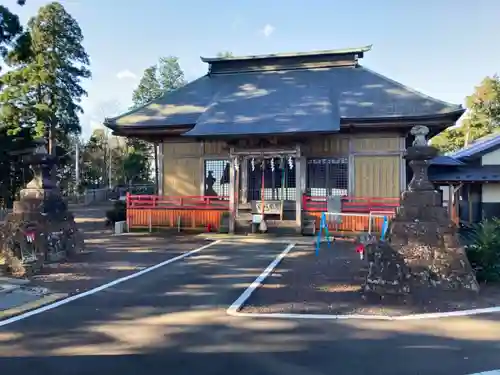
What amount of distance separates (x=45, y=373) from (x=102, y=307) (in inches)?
86.9

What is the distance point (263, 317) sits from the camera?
562 cm

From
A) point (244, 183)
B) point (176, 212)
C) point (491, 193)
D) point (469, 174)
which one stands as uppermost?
point (469, 174)

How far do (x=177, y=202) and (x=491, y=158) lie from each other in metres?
12.9

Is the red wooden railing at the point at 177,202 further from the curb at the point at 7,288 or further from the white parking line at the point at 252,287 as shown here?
the curb at the point at 7,288

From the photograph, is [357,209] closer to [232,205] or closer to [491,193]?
[232,205]

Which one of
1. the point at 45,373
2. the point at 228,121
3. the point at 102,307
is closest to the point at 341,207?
the point at 228,121

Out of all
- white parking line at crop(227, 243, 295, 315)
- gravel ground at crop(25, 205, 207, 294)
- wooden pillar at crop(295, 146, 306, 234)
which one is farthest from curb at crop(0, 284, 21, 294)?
wooden pillar at crop(295, 146, 306, 234)

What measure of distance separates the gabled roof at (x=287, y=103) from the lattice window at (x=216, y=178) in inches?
78.6

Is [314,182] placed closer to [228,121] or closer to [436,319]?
[228,121]

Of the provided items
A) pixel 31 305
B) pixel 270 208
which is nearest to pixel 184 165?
pixel 270 208

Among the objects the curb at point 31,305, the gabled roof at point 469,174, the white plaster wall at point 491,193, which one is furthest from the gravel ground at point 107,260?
the white plaster wall at point 491,193

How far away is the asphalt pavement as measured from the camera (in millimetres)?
4078

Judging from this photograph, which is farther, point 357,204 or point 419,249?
point 357,204

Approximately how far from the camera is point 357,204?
14117mm
